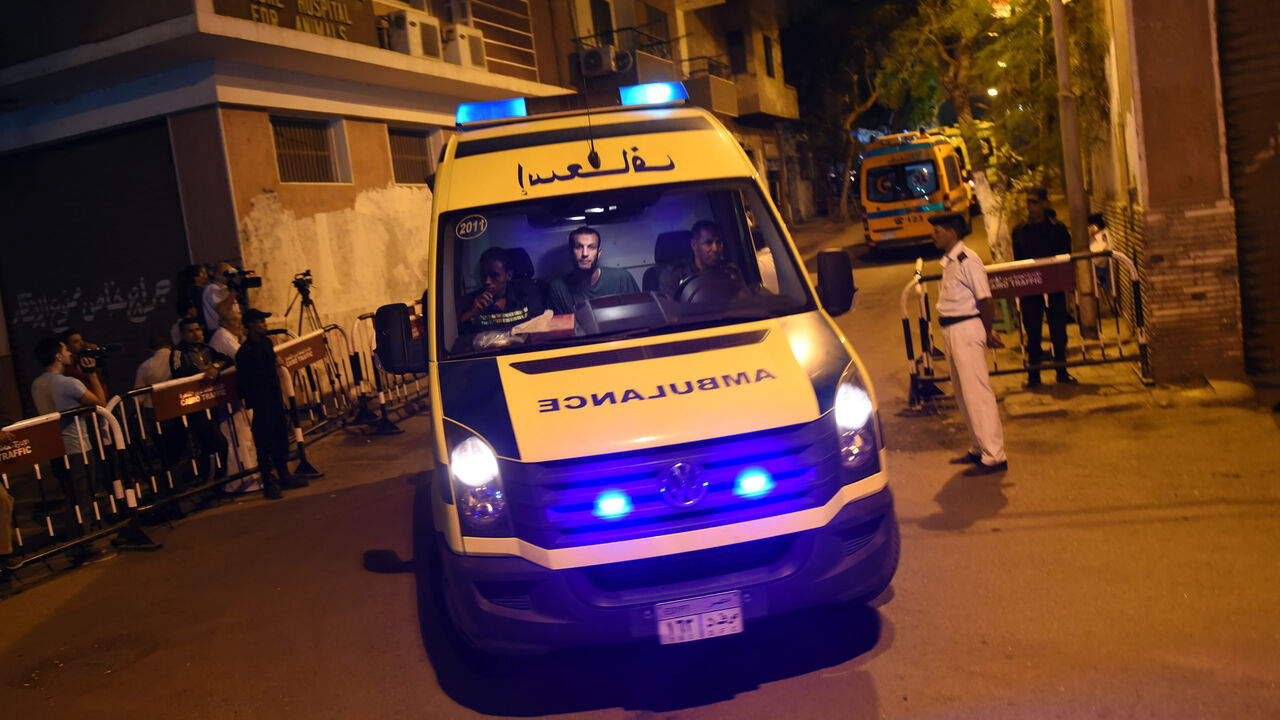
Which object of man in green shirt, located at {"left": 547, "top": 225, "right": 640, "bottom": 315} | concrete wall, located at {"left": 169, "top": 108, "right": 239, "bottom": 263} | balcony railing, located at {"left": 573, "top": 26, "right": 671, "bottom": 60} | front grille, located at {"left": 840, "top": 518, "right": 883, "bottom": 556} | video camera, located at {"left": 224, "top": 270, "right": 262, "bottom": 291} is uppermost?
balcony railing, located at {"left": 573, "top": 26, "right": 671, "bottom": 60}

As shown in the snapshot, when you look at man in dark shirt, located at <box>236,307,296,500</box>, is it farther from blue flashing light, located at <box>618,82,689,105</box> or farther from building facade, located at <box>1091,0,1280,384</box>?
building facade, located at <box>1091,0,1280,384</box>

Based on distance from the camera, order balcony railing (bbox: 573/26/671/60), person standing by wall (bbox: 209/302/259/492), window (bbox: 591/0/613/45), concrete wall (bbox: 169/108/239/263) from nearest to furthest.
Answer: person standing by wall (bbox: 209/302/259/492) < concrete wall (bbox: 169/108/239/263) < balcony railing (bbox: 573/26/671/60) < window (bbox: 591/0/613/45)

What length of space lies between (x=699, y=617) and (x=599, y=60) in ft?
68.3

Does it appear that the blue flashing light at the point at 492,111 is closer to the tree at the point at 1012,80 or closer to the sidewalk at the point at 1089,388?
the sidewalk at the point at 1089,388

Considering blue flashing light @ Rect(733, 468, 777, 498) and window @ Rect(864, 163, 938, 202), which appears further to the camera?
window @ Rect(864, 163, 938, 202)

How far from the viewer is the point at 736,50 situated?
37.3 meters

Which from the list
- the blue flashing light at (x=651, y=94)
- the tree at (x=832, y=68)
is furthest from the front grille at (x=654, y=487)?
the tree at (x=832, y=68)

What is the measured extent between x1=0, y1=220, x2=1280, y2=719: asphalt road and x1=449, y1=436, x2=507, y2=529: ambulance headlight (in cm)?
92

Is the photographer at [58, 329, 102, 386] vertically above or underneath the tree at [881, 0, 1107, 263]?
underneath

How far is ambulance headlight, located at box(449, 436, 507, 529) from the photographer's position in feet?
13.4

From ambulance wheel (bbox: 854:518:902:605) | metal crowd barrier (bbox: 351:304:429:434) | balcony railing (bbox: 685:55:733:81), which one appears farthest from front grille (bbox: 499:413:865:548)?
balcony railing (bbox: 685:55:733:81)

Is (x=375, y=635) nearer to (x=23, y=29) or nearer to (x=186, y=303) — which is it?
(x=186, y=303)

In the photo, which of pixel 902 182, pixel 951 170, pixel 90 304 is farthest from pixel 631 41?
pixel 90 304

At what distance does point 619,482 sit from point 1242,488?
4.39 metres
